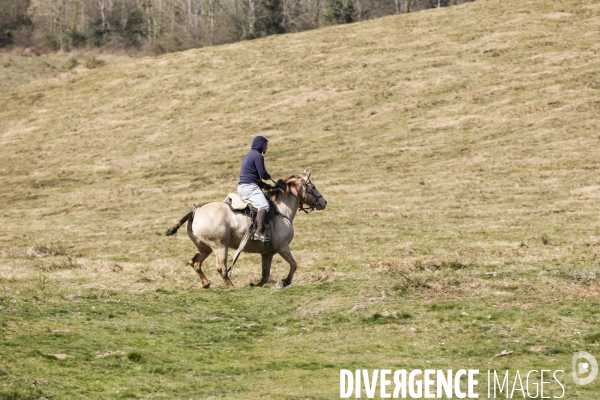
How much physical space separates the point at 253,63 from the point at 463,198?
130ft

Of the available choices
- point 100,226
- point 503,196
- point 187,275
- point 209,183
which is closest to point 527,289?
point 187,275

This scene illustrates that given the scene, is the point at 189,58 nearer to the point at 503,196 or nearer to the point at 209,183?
the point at 209,183

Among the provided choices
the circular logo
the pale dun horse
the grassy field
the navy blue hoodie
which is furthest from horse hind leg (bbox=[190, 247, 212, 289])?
the circular logo

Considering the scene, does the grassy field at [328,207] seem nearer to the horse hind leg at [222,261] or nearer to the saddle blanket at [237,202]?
the horse hind leg at [222,261]

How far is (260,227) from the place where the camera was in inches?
859

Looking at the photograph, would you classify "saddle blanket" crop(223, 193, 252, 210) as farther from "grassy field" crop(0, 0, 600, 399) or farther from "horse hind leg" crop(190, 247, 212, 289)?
"grassy field" crop(0, 0, 600, 399)

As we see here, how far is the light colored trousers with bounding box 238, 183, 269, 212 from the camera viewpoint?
2194 centimetres

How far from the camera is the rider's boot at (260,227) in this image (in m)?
21.8

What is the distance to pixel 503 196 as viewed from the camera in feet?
129

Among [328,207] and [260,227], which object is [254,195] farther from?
[328,207]

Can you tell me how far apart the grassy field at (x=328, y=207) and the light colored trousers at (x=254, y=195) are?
97.0 inches

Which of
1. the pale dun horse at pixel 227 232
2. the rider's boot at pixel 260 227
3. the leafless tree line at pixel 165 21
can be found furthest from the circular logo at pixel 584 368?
the leafless tree line at pixel 165 21

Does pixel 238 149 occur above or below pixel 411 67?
below

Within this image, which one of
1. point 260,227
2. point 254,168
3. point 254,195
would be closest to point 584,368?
point 260,227
